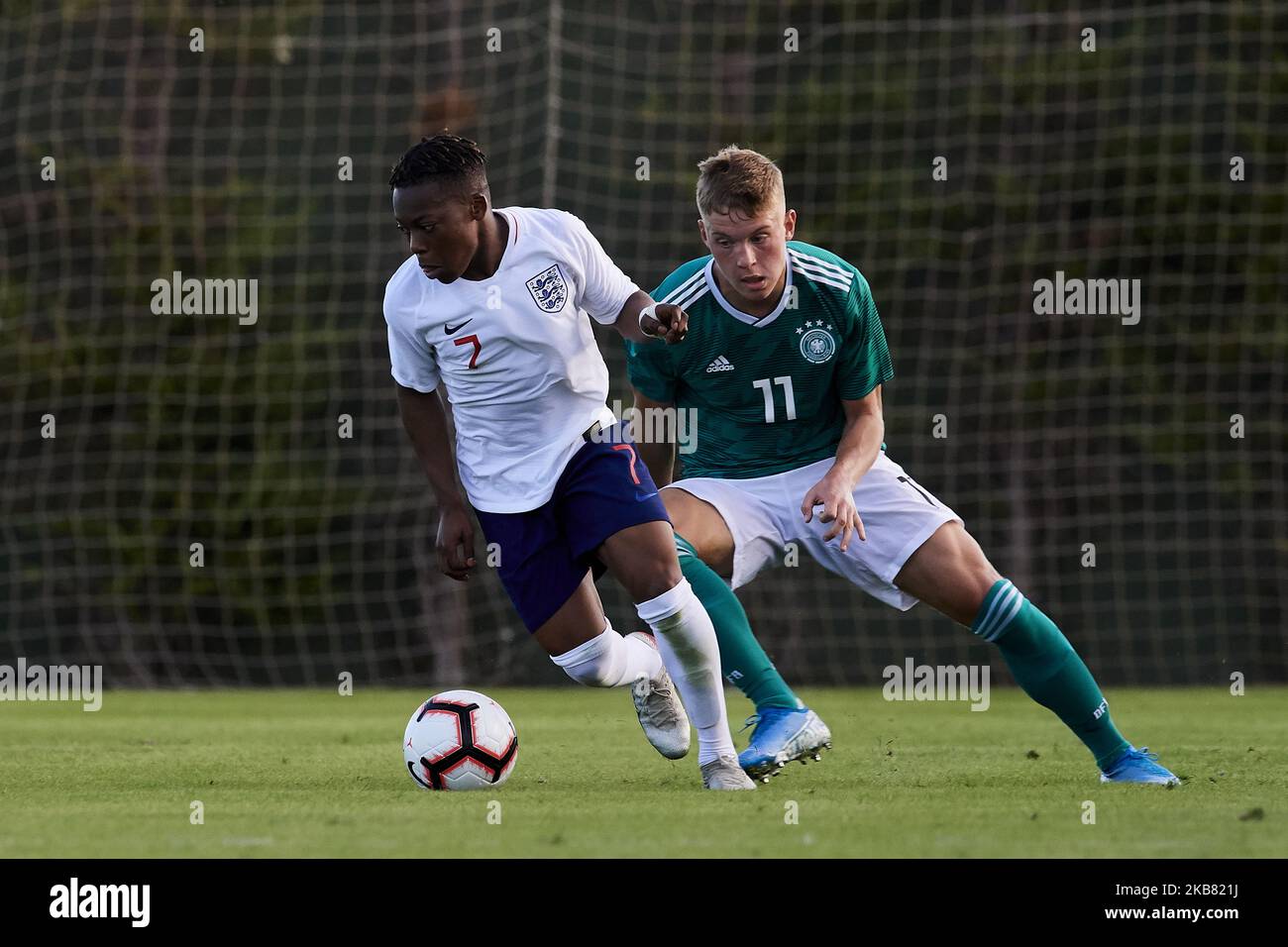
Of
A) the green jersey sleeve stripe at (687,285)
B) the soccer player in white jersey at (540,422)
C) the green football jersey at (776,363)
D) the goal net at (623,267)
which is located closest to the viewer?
the soccer player in white jersey at (540,422)

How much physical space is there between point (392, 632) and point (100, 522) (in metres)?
2.01

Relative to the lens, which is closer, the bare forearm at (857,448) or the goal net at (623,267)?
the bare forearm at (857,448)

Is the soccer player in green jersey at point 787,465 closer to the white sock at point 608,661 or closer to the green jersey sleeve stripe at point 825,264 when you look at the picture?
the green jersey sleeve stripe at point 825,264

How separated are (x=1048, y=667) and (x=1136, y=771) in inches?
14.6

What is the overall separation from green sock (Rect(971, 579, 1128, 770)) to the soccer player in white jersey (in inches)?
33.4

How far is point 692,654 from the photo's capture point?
195 inches

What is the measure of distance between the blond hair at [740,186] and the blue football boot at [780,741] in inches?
57.2

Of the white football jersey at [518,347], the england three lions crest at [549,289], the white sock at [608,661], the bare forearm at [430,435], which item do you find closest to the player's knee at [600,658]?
the white sock at [608,661]

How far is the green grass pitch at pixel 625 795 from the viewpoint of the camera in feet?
13.0

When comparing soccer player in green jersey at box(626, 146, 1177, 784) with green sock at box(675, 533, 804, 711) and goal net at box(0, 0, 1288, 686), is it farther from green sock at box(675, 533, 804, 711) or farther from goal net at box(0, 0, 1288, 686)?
goal net at box(0, 0, 1288, 686)

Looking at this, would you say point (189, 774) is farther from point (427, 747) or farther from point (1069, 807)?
point (1069, 807)

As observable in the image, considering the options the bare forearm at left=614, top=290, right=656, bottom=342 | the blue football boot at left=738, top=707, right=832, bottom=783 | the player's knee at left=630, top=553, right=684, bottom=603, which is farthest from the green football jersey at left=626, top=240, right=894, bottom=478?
the player's knee at left=630, top=553, right=684, bottom=603
